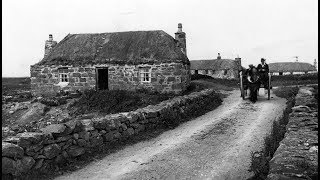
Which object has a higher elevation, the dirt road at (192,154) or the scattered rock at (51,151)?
the scattered rock at (51,151)

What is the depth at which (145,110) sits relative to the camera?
33.0 feet

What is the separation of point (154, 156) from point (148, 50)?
17.3 metres

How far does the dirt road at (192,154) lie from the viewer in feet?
20.9

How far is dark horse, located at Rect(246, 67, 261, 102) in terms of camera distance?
15.4 meters

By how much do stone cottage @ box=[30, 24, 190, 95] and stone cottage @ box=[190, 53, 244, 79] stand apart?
35371 millimetres

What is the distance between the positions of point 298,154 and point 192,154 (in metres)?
3.10

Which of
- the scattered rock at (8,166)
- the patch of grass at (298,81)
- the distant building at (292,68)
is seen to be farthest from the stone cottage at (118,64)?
the distant building at (292,68)

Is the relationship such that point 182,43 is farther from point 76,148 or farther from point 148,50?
point 76,148

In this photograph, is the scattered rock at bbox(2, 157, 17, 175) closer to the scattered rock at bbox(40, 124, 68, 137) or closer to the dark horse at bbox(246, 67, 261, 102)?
the scattered rock at bbox(40, 124, 68, 137)

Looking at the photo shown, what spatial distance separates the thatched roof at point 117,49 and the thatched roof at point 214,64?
36.7 meters

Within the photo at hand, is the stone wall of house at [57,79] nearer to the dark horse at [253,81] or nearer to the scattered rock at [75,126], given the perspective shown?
the dark horse at [253,81]

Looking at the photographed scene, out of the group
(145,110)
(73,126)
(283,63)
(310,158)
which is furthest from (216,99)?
(283,63)

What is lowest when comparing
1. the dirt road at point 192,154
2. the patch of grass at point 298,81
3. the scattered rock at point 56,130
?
the dirt road at point 192,154

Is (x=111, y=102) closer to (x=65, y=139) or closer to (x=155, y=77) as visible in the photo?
(x=155, y=77)
